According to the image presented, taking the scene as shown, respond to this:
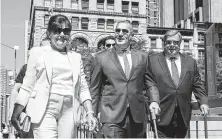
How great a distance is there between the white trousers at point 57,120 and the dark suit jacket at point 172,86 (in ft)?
5.08

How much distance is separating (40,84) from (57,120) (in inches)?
18.6

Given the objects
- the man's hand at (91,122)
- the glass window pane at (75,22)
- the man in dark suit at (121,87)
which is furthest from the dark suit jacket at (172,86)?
the glass window pane at (75,22)

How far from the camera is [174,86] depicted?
5750 mm

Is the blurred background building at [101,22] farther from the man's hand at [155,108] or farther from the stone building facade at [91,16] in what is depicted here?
the man's hand at [155,108]

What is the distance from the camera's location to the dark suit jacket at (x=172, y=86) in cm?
570

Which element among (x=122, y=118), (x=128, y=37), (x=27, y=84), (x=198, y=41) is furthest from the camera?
(x=198, y=41)

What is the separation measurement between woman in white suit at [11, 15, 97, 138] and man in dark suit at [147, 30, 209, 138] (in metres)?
1.40

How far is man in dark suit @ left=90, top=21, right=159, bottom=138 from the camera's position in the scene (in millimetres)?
5703

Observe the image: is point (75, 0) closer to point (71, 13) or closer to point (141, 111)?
point (71, 13)

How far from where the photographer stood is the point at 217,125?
829 cm

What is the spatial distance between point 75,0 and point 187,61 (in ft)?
202

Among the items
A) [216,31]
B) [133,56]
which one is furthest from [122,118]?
[216,31]

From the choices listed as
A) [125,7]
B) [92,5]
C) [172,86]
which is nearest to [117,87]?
[172,86]

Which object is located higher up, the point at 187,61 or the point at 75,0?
the point at 75,0
